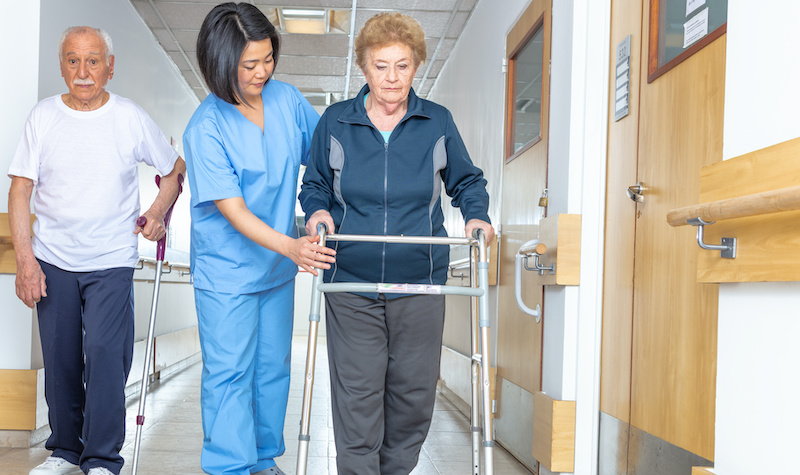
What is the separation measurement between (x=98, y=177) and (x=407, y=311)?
1.38 m

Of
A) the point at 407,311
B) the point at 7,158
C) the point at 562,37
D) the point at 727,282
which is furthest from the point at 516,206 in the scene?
the point at 7,158

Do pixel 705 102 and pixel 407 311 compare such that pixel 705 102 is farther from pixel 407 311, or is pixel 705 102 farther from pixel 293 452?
pixel 293 452

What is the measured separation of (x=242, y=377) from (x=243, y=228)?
0.50 metres

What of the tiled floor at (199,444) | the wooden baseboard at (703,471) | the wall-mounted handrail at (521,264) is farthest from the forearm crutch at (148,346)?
the wooden baseboard at (703,471)

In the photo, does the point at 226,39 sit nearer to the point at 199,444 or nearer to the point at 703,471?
the point at 703,471

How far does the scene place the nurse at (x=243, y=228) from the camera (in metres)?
2.20

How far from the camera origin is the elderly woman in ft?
6.48

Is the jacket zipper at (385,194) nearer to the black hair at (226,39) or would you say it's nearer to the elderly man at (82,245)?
the black hair at (226,39)

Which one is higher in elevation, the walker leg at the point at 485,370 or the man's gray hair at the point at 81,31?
the man's gray hair at the point at 81,31

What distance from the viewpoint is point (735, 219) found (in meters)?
1.62

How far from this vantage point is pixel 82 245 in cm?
262

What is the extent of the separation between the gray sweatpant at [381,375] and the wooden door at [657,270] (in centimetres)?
71

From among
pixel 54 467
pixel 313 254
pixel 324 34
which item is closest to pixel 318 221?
pixel 313 254

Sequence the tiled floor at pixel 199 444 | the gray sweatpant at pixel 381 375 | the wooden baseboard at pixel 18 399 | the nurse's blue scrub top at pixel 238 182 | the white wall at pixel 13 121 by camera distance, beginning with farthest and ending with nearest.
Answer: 1. the white wall at pixel 13 121
2. the wooden baseboard at pixel 18 399
3. the tiled floor at pixel 199 444
4. the nurse's blue scrub top at pixel 238 182
5. the gray sweatpant at pixel 381 375
